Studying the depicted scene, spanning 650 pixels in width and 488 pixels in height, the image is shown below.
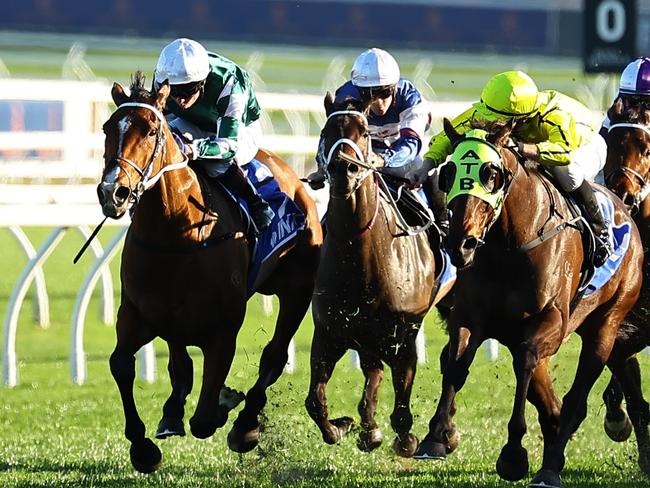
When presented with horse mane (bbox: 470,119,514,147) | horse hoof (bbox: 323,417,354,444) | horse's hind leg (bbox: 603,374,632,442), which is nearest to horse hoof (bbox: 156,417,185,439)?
horse hoof (bbox: 323,417,354,444)

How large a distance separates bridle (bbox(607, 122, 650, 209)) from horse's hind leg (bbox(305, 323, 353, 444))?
4.97 ft

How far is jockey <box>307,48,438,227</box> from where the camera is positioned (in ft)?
22.4

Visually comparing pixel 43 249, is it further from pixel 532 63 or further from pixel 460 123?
pixel 532 63

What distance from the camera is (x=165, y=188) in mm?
5902

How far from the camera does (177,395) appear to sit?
6340 mm

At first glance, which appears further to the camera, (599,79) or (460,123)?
(599,79)

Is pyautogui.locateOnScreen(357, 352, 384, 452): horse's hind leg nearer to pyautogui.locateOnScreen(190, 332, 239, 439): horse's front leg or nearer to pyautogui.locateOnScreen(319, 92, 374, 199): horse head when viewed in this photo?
pyautogui.locateOnScreen(190, 332, 239, 439): horse's front leg

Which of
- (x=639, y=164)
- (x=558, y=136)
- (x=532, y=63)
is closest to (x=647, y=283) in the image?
(x=639, y=164)

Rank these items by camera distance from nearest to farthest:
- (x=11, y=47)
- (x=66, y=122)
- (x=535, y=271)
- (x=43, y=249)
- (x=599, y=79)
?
(x=535, y=271), (x=43, y=249), (x=66, y=122), (x=599, y=79), (x=11, y=47)

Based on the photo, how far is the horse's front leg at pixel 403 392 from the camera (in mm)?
6613

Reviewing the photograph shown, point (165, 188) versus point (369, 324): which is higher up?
point (165, 188)

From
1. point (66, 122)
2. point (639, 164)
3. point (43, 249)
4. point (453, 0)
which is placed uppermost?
point (639, 164)

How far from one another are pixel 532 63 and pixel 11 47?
9171 mm

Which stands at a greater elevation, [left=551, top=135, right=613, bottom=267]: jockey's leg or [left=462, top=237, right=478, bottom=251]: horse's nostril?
[left=462, top=237, right=478, bottom=251]: horse's nostril
